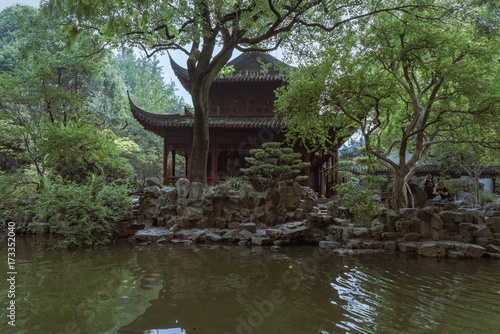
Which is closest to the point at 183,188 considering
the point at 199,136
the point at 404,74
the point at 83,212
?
the point at 199,136

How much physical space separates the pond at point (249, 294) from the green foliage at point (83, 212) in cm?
86

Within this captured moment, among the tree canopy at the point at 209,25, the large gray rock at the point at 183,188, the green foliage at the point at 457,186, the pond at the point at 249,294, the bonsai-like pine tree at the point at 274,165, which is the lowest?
the pond at the point at 249,294

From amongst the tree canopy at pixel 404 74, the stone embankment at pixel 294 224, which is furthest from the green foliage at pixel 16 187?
the tree canopy at pixel 404 74

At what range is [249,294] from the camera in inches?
142

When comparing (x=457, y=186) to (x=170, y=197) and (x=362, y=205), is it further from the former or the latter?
(x=170, y=197)

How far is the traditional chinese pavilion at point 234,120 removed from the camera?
13375 millimetres

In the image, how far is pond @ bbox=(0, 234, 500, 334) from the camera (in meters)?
2.75

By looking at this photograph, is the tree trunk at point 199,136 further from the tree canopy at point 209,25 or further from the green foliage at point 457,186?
the green foliage at point 457,186

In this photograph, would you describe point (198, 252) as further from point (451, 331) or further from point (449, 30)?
point (449, 30)

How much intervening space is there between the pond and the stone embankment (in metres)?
0.78

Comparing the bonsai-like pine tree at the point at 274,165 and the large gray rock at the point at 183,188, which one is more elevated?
the bonsai-like pine tree at the point at 274,165

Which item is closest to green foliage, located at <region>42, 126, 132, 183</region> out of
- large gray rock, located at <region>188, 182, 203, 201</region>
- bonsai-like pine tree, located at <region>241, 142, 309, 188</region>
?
large gray rock, located at <region>188, 182, 203, 201</region>

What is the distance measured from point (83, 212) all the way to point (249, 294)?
5222 millimetres

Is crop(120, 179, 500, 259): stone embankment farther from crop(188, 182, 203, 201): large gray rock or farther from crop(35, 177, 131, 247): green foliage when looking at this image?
crop(35, 177, 131, 247): green foliage
